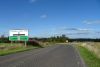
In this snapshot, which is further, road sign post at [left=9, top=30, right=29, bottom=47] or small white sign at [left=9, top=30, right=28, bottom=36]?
small white sign at [left=9, top=30, right=28, bottom=36]

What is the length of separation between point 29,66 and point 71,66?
283 centimetres

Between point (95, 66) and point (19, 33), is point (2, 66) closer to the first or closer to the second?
point (95, 66)

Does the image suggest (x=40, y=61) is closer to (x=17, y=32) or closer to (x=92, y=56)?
(x=92, y=56)

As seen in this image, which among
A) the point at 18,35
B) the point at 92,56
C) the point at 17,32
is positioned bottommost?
the point at 92,56

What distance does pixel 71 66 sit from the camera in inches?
669

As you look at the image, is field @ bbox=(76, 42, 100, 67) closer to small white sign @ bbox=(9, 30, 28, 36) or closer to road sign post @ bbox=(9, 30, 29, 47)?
road sign post @ bbox=(9, 30, 29, 47)

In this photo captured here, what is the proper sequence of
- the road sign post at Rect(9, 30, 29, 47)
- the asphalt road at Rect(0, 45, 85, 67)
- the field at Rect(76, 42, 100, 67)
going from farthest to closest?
the road sign post at Rect(9, 30, 29, 47)
the field at Rect(76, 42, 100, 67)
the asphalt road at Rect(0, 45, 85, 67)

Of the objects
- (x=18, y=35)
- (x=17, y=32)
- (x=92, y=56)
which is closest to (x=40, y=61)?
(x=92, y=56)

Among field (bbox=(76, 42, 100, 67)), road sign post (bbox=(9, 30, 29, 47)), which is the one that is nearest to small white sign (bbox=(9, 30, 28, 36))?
road sign post (bbox=(9, 30, 29, 47))

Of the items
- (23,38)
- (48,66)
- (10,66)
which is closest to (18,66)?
(10,66)

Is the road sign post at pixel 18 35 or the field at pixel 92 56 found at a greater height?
the road sign post at pixel 18 35

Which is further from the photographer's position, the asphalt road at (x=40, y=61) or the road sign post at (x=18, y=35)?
the road sign post at (x=18, y=35)

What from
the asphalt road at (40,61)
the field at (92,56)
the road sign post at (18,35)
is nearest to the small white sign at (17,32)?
the road sign post at (18,35)

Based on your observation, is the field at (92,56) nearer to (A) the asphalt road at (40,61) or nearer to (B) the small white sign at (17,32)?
(A) the asphalt road at (40,61)
